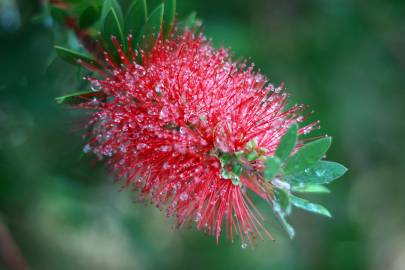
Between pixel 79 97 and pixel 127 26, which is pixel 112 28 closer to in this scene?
pixel 127 26

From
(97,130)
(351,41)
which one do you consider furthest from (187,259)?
(97,130)

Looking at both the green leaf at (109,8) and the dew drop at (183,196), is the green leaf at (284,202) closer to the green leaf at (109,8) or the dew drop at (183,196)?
the dew drop at (183,196)

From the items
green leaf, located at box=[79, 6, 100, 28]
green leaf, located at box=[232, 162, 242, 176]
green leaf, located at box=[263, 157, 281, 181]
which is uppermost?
green leaf, located at box=[79, 6, 100, 28]

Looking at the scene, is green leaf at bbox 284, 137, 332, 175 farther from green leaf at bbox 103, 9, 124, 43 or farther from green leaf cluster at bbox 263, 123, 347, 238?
green leaf at bbox 103, 9, 124, 43

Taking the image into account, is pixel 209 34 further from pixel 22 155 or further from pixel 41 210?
pixel 41 210

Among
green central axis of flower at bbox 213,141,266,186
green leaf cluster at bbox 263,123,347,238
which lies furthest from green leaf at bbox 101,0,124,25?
green leaf cluster at bbox 263,123,347,238

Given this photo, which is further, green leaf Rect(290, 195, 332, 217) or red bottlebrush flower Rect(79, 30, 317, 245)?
red bottlebrush flower Rect(79, 30, 317, 245)
